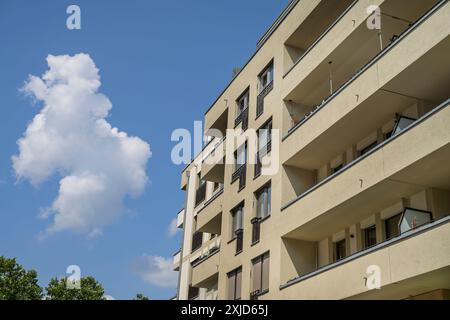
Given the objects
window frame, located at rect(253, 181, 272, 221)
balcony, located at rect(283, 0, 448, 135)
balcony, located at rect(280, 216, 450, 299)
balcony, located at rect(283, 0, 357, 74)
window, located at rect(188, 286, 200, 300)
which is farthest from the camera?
window, located at rect(188, 286, 200, 300)

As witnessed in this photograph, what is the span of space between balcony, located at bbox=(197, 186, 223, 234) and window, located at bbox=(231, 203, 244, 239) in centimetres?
156

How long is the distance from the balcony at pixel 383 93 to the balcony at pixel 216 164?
26.5 ft

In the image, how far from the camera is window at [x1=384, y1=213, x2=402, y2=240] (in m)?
20.8

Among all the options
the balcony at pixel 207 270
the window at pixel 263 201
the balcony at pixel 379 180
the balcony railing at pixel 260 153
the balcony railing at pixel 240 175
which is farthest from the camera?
the balcony at pixel 207 270

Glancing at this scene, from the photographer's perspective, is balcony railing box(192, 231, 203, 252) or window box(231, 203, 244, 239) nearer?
window box(231, 203, 244, 239)

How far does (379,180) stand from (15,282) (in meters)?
Answer: 42.3

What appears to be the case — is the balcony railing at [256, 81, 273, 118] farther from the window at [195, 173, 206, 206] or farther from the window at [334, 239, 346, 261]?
the window at [195, 173, 206, 206]

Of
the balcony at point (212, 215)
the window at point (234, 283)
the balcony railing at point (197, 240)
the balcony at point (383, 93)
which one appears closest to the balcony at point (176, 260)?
the balcony railing at point (197, 240)

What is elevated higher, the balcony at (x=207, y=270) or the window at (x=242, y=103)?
the window at (x=242, y=103)

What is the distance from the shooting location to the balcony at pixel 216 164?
3303 centimetres

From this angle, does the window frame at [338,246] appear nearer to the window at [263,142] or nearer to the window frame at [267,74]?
the window at [263,142]

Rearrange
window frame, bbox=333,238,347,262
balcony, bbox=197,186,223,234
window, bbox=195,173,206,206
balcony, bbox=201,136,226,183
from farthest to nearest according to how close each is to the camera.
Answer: window, bbox=195,173,206,206 → balcony, bbox=201,136,226,183 → balcony, bbox=197,186,223,234 → window frame, bbox=333,238,347,262

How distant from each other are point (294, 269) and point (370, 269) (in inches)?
253

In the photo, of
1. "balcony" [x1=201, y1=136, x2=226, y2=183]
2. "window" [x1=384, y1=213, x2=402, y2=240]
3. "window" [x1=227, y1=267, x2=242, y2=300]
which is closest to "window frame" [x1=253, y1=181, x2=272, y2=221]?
"window" [x1=227, y1=267, x2=242, y2=300]
